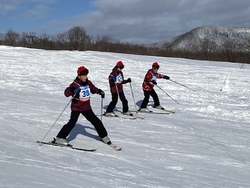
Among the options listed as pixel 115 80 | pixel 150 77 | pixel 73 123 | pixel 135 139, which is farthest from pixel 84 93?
pixel 150 77

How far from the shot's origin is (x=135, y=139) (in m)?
8.60

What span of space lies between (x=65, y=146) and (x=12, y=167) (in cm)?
192

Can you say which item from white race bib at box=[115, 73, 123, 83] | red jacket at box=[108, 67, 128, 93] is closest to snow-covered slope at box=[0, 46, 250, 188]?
red jacket at box=[108, 67, 128, 93]

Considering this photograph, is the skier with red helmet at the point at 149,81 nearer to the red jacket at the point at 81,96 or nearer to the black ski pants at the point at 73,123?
the black ski pants at the point at 73,123

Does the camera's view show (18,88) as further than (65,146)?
Yes

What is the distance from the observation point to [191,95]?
1614cm

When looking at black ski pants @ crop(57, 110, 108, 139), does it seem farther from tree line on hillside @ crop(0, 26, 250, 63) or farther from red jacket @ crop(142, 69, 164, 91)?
tree line on hillside @ crop(0, 26, 250, 63)

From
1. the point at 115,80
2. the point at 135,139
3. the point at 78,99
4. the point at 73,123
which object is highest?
the point at 115,80

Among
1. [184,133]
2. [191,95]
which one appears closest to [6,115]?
[184,133]

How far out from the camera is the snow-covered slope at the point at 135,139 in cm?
559

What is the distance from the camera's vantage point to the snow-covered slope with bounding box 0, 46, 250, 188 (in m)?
5.59

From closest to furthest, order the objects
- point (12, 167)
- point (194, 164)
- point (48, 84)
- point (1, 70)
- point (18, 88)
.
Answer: point (12, 167) → point (194, 164) → point (18, 88) → point (48, 84) → point (1, 70)

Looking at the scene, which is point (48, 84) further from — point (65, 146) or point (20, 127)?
point (65, 146)

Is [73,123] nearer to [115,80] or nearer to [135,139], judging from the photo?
[135,139]
